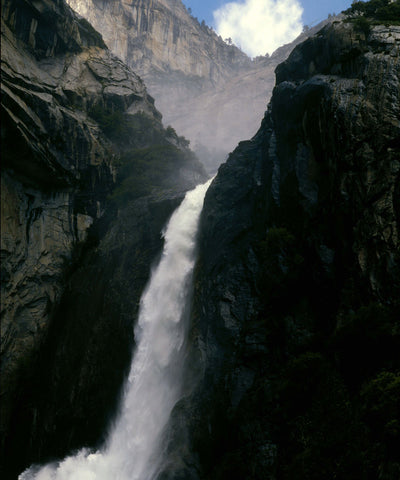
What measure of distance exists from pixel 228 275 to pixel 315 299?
221 inches

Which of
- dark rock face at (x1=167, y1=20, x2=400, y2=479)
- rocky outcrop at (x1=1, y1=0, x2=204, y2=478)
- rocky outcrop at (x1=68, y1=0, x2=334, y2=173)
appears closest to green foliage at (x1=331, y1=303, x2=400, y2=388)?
dark rock face at (x1=167, y1=20, x2=400, y2=479)

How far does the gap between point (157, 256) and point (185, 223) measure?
340cm

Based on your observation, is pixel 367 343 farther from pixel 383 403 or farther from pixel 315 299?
pixel 315 299

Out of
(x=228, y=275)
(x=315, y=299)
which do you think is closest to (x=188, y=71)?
(x=228, y=275)

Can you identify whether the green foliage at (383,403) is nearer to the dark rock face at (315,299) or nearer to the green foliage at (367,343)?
the dark rock face at (315,299)

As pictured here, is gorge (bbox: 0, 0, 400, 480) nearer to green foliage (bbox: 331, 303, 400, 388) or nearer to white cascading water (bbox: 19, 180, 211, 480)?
green foliage (bbox: 331, 303, 400, 388)

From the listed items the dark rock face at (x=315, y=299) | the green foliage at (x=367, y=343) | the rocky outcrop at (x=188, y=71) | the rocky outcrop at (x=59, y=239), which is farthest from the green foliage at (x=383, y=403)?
the rocky outcrop at (x=188, y=71)

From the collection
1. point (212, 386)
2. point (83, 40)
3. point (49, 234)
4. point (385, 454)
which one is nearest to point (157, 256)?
point (49, 234)

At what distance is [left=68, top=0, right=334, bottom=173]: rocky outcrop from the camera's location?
87562 millimetres

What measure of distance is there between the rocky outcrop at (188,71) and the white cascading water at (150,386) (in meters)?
60.9

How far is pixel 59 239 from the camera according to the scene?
2491 cm

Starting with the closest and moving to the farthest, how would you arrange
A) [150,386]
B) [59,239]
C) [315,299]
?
[315,299] → [150,386] → [59,239]

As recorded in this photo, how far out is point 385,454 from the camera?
8.42 meters

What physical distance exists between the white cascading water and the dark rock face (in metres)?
2.01
